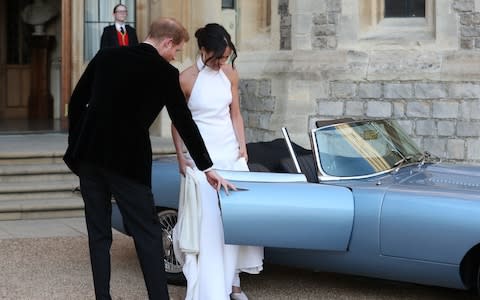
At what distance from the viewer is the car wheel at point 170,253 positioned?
541 centimetres

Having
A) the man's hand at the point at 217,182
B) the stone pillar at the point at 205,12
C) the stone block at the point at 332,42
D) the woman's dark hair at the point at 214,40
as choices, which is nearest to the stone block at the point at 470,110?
the stone block at the point at 332,42

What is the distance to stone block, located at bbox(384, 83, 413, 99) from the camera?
29.9 ft

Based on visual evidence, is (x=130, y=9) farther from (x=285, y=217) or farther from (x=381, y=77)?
(x=285, y=217)

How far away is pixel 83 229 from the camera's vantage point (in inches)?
298

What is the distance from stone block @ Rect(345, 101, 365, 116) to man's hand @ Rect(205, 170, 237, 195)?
4930 millimetres

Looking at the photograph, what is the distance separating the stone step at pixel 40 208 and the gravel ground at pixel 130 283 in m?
1.55

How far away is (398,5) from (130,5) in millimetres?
4221

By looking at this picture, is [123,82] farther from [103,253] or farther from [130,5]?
[130,5]

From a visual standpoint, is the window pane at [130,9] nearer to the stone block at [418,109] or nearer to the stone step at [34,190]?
the stone step at [34,190]

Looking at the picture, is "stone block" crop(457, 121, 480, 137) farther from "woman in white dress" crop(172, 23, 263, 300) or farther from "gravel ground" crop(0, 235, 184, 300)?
"woman in white dress" crop(172, 23, 263, 300)

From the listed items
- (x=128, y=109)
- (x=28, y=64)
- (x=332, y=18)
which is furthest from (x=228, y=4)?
(x=128, y=109)

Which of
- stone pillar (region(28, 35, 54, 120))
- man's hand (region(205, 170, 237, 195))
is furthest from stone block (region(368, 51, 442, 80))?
stone pillar (region(28, 35, 54, 120))

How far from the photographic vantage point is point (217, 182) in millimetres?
4488

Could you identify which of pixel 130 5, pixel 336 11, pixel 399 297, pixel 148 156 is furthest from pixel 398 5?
pixel 148 156
